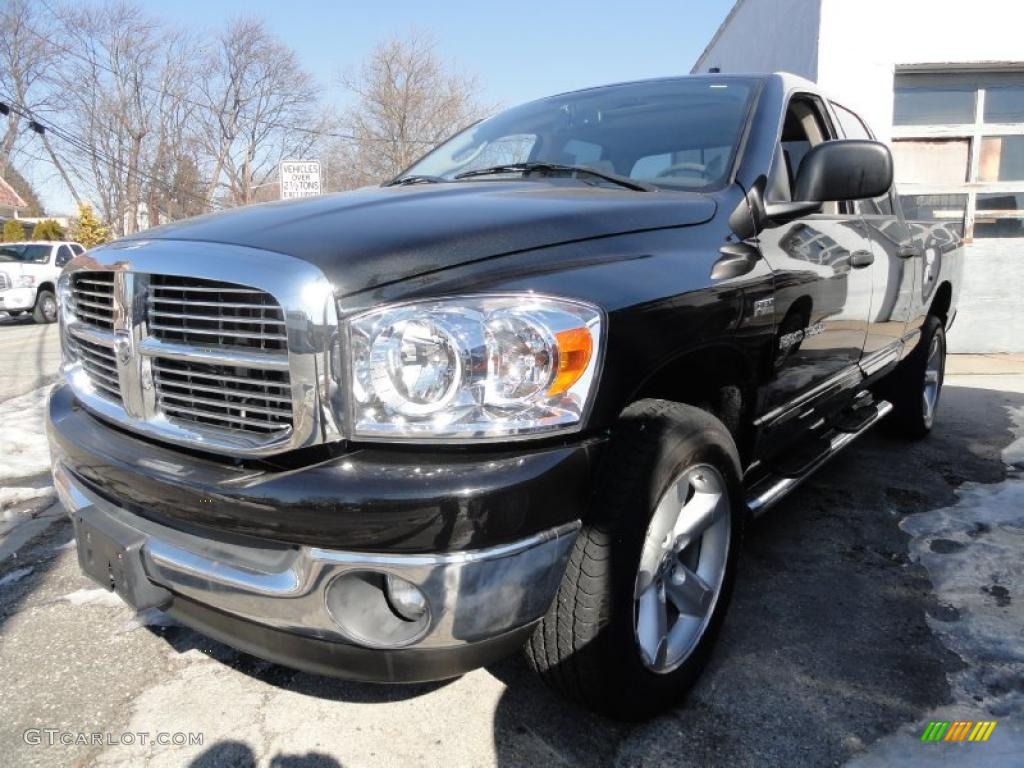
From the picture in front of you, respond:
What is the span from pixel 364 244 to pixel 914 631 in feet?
7.32

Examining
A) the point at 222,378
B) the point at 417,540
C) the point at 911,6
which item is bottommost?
the point at 417,540

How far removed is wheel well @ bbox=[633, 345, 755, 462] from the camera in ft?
6.64

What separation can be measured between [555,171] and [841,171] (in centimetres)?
93

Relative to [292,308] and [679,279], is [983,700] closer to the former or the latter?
[679,279]

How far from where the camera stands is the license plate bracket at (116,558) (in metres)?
1.77

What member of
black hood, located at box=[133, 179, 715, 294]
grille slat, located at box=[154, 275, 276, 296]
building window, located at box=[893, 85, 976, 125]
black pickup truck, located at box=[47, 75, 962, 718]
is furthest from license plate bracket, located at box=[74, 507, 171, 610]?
building window, located at box=[893, 85, 976, 125]

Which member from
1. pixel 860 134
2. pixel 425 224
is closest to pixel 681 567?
pixel 425 224

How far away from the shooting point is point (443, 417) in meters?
1.55

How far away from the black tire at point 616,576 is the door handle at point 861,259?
1.50 meters

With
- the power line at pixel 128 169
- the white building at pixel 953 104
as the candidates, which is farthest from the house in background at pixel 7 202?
the white building at pixel 953 104

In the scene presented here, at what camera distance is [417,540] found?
1465 millimetres

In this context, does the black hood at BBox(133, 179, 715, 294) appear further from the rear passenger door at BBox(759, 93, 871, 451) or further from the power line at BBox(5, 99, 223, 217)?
the power line at BBox(5, 99, 223, 217)

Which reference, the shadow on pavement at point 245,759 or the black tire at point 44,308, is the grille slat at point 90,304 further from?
the black tire at point 44,308

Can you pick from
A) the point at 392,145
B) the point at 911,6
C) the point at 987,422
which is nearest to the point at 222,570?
the point at 987,422
